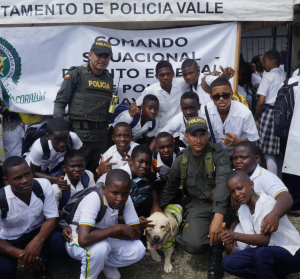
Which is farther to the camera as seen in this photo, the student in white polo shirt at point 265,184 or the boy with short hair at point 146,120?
the boy with short hair at point 146,120

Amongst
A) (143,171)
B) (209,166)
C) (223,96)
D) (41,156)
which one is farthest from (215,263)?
(41,156)

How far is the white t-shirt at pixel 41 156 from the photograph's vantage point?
14.3 feet

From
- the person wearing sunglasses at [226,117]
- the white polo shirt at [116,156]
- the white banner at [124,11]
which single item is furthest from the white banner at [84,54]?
the white polo shirt at [116,156]

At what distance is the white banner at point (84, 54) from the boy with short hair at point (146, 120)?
0.74m

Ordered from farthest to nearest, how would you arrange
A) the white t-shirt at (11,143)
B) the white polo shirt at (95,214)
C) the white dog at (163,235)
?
the white t-shirt at (11,143), the white dog at (163,235), the white polo shirt at (95,214)

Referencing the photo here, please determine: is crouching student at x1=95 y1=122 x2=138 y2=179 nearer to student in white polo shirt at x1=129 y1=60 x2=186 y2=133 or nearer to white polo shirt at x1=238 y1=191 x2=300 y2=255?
student in white polo shirt at x1=129 y1=60 x2=186 y2=133

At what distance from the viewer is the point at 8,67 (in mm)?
5617

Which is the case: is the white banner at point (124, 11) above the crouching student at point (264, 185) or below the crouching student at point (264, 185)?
above

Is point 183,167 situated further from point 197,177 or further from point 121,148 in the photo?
point 121,148

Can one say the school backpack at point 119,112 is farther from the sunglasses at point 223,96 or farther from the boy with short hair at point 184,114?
the sunglasses at point 223,96

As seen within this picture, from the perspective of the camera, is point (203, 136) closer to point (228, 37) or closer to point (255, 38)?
point (228, 37)

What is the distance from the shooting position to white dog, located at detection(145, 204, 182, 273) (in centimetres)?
402

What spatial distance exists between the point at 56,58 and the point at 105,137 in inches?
54.5

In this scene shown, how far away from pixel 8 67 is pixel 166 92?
7.18ft
